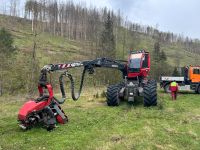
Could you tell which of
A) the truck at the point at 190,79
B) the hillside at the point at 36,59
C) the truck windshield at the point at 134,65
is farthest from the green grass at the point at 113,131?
the hillside at the point at 36,59

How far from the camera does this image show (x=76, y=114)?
18203 mm

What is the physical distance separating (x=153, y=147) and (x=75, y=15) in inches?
4317

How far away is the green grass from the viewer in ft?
→ 39.0

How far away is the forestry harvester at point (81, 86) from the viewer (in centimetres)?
1440

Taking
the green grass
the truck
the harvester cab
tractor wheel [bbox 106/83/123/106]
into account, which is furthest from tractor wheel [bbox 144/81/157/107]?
the truck

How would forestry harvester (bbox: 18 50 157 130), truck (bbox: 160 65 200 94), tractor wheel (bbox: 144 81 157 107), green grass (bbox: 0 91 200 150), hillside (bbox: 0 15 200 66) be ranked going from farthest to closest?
hillside (bbox: 0 15 200 66) → truck (bbox: 160 65 200 94) → tractor wheel (bbox: 144 81 157 107) → forestry harvester (bbox: 18 50 157 130) → green grass (bbox: 0 91 200 150)

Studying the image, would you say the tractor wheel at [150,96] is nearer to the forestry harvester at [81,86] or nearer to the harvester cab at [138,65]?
the forestry harvester at [81,86]

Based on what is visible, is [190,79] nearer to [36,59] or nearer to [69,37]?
[36,59]

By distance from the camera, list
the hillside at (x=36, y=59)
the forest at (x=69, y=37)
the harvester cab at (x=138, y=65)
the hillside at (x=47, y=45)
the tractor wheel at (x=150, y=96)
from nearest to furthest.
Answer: the tractor wheel at (x=150, y=96) → the harvester cab at (x=138, y=65) → the hillside at (x=36, y=59) → the forest at (x=69, y=37) → the hillside at (x=47, y=45)

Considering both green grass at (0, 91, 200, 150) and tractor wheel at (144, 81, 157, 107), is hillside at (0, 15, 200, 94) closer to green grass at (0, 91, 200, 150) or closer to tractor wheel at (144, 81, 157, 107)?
tractor wheel at (144, 81, 157, 107)

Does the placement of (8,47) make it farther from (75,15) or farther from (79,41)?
(75,15)

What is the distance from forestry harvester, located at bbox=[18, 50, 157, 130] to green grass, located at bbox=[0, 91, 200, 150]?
1.76 feet

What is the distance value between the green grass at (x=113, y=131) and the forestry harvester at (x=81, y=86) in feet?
1.76

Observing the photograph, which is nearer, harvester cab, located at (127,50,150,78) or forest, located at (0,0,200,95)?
harvester cab, located at (127,50,150,78)
